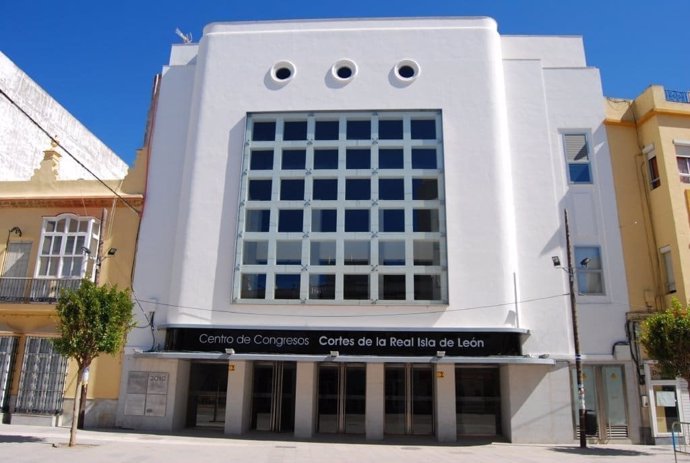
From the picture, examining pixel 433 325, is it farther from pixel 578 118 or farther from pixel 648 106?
pixel 648 106

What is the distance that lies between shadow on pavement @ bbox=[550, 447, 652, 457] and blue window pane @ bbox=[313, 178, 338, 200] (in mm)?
12305

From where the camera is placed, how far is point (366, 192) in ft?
74.5

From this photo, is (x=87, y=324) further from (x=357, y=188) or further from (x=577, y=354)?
(x=577, y=354)

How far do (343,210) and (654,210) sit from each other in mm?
12298

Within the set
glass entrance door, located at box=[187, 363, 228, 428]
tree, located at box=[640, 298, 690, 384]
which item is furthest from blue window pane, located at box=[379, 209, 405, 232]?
tree, located at box=[640, 298, 690, 384]

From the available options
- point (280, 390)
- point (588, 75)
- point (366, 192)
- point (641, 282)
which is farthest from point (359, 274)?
point (588, 75)

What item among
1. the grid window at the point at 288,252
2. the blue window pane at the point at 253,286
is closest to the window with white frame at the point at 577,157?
the grid window at the point at 288,252

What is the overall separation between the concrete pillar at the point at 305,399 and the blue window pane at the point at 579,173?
512 inches

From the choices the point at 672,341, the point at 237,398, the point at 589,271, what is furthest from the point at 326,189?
the point at 672,341

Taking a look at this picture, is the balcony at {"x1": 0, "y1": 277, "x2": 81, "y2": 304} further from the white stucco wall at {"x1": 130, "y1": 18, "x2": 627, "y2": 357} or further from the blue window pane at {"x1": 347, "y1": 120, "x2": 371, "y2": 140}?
the blue window pane at {"x1": 347, "y1": 120, "x2": 371, "y2": 140}

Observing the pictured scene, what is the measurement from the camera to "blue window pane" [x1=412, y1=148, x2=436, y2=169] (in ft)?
75.2

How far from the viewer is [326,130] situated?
23.6 metres

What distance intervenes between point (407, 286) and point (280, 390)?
6.84 meters

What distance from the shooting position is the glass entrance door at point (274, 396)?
22.5 meters
